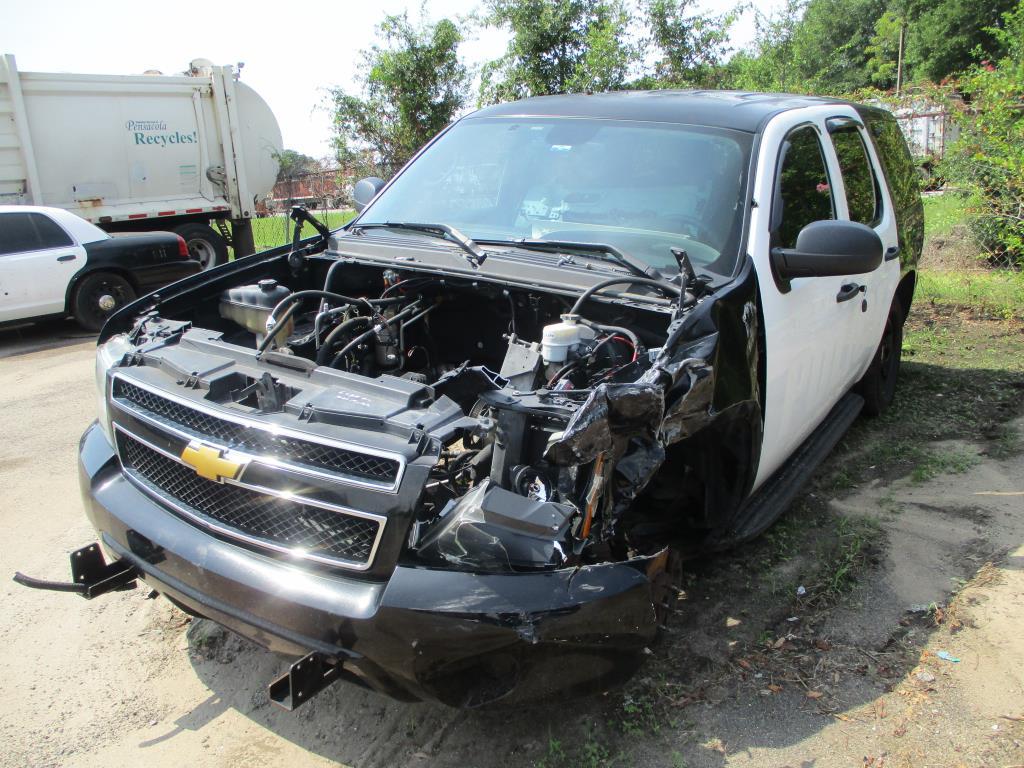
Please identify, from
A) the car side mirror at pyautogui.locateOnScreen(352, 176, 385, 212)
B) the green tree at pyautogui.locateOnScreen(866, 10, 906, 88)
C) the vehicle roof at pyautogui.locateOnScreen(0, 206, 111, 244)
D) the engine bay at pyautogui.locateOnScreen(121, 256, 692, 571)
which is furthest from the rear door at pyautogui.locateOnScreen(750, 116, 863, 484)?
the green tree at pyautogui.locateOnScreen(866, 10, 906, 88)

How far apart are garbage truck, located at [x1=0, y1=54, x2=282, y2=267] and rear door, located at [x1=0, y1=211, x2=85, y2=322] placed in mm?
2869

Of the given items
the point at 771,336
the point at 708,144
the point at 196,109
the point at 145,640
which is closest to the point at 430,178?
the point at 708,144

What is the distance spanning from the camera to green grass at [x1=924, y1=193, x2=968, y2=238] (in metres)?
9.05

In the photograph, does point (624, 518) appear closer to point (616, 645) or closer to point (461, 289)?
point (616, 645)

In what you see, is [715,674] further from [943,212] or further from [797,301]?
[943,212]

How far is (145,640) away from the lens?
3.28 metres

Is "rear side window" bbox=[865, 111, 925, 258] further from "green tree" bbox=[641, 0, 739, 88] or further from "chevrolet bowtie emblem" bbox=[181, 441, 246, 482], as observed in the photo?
"green tree" bbox=[641, 0, 739, 88]

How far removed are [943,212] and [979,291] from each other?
7.19 feet

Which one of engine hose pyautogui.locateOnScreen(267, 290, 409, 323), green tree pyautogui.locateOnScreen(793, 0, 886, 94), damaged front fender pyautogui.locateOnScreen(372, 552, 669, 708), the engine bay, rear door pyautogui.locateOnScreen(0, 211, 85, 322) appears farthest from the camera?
green tree pyautogui.locateOnScreen(793, 0, 886, 94)

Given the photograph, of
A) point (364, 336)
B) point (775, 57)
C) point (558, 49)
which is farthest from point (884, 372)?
point (775, 57)

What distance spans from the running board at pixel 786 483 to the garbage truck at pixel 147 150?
10.8 metres

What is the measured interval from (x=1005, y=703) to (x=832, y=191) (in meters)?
2.42

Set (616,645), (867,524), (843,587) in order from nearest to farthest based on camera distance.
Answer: (616,645), (843,587), (867,524)

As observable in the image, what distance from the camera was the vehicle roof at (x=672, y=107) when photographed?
3676mm
